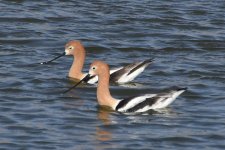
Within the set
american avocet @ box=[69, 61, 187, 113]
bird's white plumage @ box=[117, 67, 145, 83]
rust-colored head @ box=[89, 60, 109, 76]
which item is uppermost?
rust-colored head @ box=[89, 60, 109, 76]

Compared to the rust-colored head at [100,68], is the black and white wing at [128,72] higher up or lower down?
lower down

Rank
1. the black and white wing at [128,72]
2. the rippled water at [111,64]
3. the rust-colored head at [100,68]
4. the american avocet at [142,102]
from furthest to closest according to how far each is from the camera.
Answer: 1. the black and white wing at [128,72]
2. the rust-colored head at [100,68]
3. the american avocet at [142,102]
4. the rippled water at [111,64]

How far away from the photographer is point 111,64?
1875cm

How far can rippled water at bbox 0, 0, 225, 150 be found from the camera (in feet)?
44.7

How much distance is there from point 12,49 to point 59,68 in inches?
56.6

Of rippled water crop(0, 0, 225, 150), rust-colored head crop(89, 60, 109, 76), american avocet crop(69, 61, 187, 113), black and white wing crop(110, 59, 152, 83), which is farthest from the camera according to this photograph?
black and white wing crop(110, 59, 152, 83)

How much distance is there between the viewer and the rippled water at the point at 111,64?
13625 millimetres

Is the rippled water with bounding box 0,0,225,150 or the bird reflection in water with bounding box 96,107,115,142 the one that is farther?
the rippled water with bounding box 0,0,225,150

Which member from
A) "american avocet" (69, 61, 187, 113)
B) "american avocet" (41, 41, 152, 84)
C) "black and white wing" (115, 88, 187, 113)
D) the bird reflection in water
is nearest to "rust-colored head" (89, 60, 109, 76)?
"american avocet" (69, 61, 187, 113)

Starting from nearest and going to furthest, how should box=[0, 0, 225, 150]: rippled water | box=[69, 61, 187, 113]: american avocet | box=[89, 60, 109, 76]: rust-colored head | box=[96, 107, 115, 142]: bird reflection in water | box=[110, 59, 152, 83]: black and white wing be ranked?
1. box=[96, 107, 115, 142]: bird reflection in water
2. box=[0, 0, 225, 150]: rippled water
3. box=[69, 61, 187, 113]: american avocet
4. box=[89, 60, 109, 76]: rust-colored head
5. box=[110, 59, 152, 83]: black and white wing

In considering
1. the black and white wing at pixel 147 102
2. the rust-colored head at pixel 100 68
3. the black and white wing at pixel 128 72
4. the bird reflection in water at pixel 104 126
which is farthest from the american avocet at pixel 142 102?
the black and white wing at pixel 128 72

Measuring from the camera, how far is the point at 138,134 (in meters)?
13.7

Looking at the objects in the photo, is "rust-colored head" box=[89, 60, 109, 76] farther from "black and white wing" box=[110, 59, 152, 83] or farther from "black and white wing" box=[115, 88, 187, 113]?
"black and white wing" box=[110, 59, 152, 83]

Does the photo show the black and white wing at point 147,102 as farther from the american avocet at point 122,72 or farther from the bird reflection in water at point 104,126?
the american avocet at point 122,72
